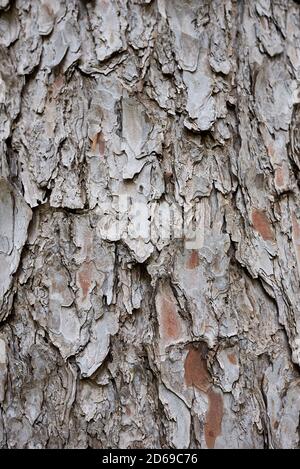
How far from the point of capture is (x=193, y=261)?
1106mm

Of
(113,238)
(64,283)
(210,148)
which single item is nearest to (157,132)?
(210,148)

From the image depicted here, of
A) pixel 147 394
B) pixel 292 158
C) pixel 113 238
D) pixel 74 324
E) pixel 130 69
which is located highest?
pixel 130 69

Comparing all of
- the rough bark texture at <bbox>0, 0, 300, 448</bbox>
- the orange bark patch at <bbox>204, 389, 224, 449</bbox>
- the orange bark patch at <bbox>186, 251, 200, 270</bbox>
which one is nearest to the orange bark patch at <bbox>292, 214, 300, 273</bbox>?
the rough bark texture at <bbox>0, 0, 300, 448</bbox>

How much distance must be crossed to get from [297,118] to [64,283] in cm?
54

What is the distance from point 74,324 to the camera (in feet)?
3.60

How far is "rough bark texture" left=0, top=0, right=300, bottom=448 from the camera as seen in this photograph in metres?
1.10

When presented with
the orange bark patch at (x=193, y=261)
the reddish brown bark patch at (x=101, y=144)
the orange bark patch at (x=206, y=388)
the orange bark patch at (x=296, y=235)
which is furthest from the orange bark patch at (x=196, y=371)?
the reddish brown bark patch at (x=101, y=144)

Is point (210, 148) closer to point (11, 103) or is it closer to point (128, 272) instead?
point (128, 272)

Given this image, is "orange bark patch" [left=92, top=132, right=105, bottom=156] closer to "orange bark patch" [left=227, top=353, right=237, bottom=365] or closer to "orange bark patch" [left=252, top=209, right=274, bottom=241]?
"orange bark patch" [left=252, top=209, right=274, bottom=241]

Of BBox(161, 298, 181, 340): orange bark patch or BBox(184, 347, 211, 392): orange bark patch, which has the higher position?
BBox(161, 298, 181, 340): orange bark patch

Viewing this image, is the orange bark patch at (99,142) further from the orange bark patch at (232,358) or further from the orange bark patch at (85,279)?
the orange bark patch at (232,358)

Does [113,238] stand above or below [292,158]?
below

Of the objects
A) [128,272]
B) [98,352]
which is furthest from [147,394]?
[128,272]

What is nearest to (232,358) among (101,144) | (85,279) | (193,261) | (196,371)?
(196,371)
